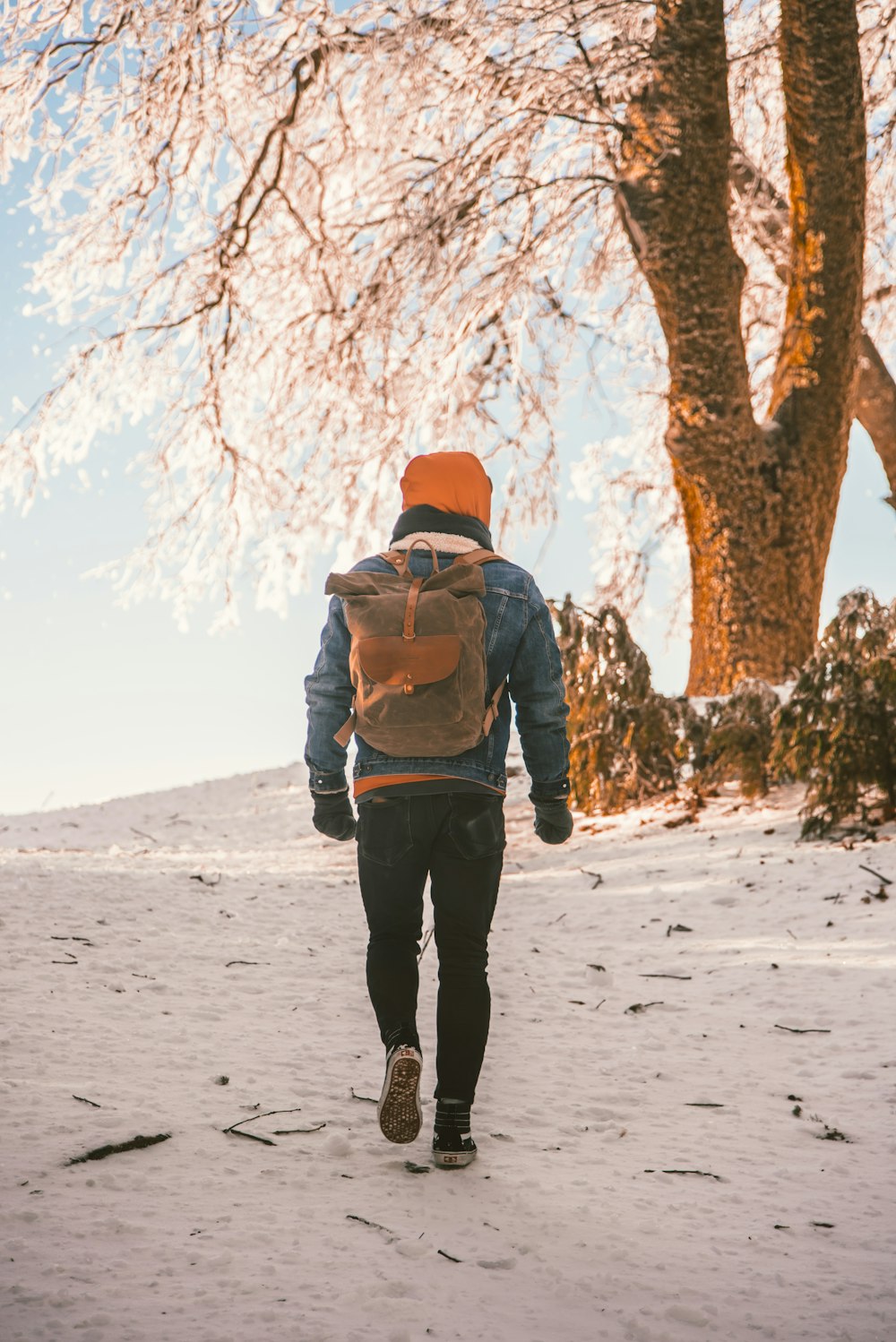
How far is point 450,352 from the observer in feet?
28.7

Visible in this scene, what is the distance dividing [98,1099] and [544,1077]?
4.29ft

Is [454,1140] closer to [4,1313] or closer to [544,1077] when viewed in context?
[544,1077]

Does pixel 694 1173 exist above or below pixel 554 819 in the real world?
below

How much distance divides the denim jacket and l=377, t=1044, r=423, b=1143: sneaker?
698 millimetres

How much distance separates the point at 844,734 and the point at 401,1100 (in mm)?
3749

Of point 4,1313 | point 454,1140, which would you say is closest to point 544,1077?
point 454,1140

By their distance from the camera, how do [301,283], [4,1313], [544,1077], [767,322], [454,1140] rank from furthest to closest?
[767,322]
[301,283]
[544,1077]
[454,1140]
[4,1313]

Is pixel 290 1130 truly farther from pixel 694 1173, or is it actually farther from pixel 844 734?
pixel 844 734

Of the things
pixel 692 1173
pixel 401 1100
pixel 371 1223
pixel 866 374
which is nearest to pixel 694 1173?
pixel 692 1173

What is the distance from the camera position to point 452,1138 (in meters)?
2.53

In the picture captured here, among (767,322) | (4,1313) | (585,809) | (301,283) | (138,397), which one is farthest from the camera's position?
(767,322)

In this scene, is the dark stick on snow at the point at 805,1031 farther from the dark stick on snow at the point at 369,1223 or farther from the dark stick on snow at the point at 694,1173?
the dark stick on snow at the point at 369,1223

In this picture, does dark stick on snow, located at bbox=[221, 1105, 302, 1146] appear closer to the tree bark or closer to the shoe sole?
the shoe sole

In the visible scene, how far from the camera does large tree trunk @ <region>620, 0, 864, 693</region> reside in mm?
8406
